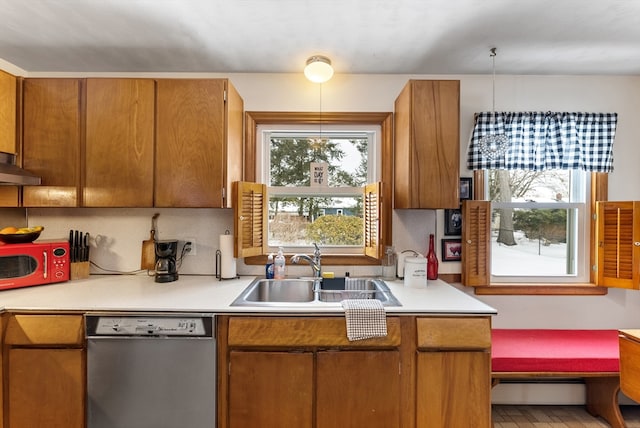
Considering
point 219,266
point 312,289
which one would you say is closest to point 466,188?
point 312,289

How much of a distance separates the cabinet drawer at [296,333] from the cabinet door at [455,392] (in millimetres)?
255

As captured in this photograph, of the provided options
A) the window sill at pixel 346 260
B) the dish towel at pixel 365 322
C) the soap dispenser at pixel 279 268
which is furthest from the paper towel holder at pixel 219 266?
the dish towel at pixel 365 322

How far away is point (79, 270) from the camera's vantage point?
222 cm

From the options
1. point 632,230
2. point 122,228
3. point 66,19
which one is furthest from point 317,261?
point 632,230

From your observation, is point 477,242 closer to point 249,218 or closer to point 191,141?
point 249,218

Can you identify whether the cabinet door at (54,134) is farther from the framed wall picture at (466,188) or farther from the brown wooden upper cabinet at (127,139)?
the framed wall picture at (466,188)

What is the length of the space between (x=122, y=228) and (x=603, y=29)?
340 centimetres

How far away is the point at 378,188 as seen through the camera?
6.84 ft

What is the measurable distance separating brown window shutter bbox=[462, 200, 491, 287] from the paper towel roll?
1706 millimetres

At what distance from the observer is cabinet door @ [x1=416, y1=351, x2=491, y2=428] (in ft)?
5.30

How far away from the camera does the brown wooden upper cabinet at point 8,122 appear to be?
1.90 meters

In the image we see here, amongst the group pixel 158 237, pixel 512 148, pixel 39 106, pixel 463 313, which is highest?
pixel 39 106

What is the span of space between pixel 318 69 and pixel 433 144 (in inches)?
36.4

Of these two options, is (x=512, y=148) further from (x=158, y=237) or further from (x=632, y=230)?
(x=158, y=237)
